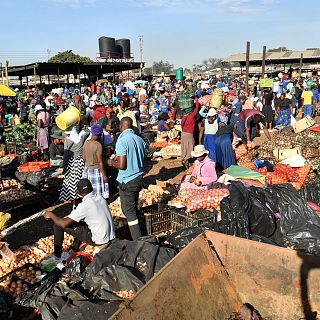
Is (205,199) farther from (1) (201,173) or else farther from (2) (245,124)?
(2) (245,124)

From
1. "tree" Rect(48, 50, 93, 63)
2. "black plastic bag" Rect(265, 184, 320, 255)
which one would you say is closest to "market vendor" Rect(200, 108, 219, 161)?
"black plastic bag" Rect(265, 184, 320, 255)

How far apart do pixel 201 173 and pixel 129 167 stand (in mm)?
1785

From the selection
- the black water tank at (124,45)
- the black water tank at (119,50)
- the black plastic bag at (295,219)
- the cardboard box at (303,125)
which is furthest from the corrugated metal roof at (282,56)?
the black plastic bag at (295,219)

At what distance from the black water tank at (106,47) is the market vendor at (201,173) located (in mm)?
35299

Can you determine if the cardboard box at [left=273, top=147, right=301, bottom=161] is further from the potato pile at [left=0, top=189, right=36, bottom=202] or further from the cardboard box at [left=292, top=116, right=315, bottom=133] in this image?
the potato pile at [left=0, top=189, right=36, bottom=202]

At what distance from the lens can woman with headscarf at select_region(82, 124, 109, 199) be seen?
6457 millimetres

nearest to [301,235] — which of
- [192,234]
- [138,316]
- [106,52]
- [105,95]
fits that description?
[192,234]

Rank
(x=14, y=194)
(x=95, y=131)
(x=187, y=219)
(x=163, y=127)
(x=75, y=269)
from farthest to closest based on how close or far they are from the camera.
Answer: (x=163, y=127)
(x=14, y=194)
(x=95, y=131)
(x=187, y=219)
(x=75, y=269)

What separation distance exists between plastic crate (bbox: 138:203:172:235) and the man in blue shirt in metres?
0.24

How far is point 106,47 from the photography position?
4006 centimetres

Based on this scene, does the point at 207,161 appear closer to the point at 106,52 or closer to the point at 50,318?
the point at 50,318

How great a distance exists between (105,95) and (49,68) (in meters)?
5.82

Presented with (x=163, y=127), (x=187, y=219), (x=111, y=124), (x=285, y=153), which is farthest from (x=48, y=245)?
(x=163, y=127)

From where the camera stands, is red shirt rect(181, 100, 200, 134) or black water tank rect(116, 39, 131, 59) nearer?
red shirt rect(181, 100, 200, 134)
